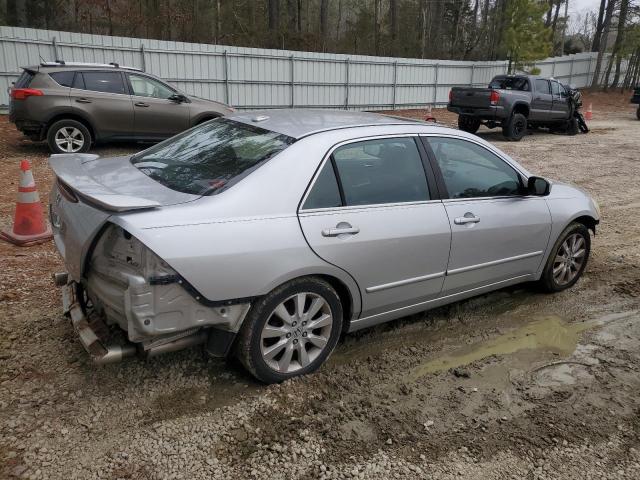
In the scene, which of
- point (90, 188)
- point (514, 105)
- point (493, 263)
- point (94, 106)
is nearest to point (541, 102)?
point (514, 105)

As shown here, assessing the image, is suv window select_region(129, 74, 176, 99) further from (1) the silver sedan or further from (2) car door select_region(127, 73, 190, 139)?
(1) the silver sedan

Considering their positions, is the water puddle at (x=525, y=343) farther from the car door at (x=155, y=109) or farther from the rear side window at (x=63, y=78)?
the rear side window at (x=63, y=78)

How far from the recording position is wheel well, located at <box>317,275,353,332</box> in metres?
3.37

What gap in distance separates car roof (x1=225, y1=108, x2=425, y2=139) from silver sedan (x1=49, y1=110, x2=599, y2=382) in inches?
1.0

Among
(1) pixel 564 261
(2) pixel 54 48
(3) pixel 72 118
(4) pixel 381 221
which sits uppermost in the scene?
(2) pixel 54 48

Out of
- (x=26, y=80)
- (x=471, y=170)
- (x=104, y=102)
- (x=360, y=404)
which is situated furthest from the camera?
(x=104, y=102)

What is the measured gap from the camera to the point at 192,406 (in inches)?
123

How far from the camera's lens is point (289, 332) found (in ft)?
10.7

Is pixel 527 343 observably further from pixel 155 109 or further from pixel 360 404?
pixel 155 109

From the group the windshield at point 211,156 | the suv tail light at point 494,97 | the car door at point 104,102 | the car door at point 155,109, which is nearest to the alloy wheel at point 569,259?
the windshield at point 211,156

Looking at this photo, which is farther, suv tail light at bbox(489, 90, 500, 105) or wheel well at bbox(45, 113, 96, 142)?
suv tail light at bbox(489, 90, 500, 105)

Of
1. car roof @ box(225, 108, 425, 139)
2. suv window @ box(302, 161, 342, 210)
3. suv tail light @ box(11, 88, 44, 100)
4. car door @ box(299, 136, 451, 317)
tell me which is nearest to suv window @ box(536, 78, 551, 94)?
suv tail light @ box(11, 88, 44, 100)

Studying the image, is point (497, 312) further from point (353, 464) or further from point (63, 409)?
point (63, 409)

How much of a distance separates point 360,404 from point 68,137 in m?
9.16
